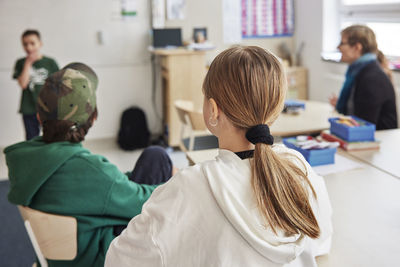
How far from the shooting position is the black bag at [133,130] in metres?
5.13

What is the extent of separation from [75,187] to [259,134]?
0.80 meters

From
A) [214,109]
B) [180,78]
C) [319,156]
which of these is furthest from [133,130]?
[214,109]

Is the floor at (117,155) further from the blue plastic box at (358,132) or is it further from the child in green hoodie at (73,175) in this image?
the child in green hoodie at (73,175)

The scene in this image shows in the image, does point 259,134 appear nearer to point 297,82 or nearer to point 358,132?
point 358,132

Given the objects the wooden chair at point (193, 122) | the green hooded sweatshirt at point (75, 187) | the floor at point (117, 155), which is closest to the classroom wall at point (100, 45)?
the floor at point (117, 155)

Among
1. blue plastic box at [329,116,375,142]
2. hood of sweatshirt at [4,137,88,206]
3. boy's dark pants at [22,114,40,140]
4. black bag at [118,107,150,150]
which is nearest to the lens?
hood of sweatshirt at [4,137,88,206]

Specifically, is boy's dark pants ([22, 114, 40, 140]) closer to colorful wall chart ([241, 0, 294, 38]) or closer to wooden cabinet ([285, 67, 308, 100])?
colorful wall chart ([241, 0, 294, 38])

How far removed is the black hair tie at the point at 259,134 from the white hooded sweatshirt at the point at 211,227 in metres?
0.06

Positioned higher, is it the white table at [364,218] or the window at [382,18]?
the window at [382,18]

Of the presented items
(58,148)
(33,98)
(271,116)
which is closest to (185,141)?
(33,98)

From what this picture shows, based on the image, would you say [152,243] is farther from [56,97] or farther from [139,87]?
[139,87]

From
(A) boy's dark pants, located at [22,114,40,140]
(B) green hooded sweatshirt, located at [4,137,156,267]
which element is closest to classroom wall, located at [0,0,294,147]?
(A) boy's dark pants, located at [22,114,40,140]

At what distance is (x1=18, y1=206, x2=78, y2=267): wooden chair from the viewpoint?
1.45 metres

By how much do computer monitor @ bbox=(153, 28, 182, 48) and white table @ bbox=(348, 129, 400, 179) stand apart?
289 centimetres
